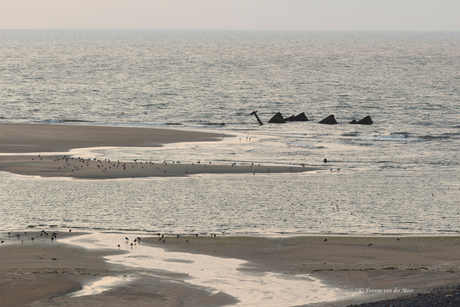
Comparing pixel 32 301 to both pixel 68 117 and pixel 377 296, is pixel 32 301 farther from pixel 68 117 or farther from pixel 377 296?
pixel 68 117

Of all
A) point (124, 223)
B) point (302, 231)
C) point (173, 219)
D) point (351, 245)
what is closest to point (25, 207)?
point (124, 223)

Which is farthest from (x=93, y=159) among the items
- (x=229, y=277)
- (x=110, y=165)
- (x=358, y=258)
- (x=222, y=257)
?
(x=358, y=258)

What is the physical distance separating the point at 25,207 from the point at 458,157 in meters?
28.7

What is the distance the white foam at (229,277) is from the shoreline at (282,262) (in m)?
0.22

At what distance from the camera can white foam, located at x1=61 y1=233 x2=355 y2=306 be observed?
16047 mm

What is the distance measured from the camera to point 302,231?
22609 mm

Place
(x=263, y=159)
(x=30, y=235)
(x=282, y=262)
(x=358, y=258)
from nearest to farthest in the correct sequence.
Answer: (x=282, y=262) < (x=358, y=258) < (x=30, y=235) < (x=263, y=159)

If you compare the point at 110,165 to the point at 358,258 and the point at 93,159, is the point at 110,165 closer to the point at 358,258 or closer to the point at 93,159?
the point at 93,159

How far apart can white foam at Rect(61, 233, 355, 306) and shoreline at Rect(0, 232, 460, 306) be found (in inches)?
8.5

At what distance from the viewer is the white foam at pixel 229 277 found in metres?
Answer: 16.0

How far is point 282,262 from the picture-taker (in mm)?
19141

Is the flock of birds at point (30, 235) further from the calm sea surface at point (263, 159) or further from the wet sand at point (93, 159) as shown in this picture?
the wet sand at point (93, 159)

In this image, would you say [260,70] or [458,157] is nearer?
[458,157]

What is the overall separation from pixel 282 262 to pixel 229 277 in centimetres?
238
